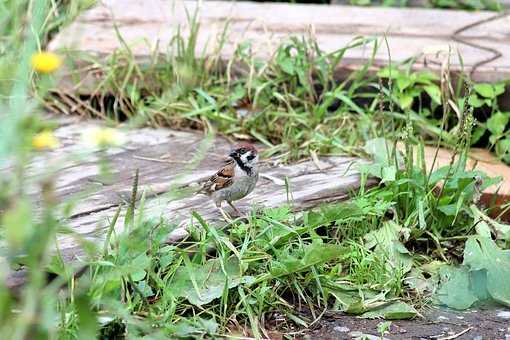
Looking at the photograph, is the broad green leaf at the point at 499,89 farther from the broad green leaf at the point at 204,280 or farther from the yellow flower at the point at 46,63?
the yellow flower at the point at 46,63

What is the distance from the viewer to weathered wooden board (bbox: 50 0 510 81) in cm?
519

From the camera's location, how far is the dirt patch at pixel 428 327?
3.17m

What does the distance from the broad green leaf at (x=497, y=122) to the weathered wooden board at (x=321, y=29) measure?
0.23 m

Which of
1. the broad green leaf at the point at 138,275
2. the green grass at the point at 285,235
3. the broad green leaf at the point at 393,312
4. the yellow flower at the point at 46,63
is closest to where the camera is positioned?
the yellow flower at the point at 46,63

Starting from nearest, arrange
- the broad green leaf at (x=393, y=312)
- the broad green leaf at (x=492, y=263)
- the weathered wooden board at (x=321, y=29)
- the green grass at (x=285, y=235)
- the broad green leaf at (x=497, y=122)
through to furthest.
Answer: the green grass at (x=285, y=235), the broad green leaf at (x=393, y=312), the broad green leaf at (x=492, y=263), the broad green leaf at (x=497, y=122), the weathered wooden board at (x=321, y=29)

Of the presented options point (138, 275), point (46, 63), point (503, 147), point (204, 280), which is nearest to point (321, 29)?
point (503, 147)

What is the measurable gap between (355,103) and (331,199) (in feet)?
3.82

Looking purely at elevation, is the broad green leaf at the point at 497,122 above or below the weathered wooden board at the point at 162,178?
above

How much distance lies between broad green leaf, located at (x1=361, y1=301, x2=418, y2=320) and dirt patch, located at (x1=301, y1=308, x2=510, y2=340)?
0.05 ft

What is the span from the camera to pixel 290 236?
11.3ft

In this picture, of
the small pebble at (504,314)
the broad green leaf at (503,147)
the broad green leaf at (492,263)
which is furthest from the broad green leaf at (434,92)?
the small pebble at (504,314)

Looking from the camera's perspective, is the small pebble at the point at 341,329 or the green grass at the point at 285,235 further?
the small pebble at the point at 341,329

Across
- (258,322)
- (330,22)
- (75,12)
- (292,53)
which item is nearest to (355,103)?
(292,53)

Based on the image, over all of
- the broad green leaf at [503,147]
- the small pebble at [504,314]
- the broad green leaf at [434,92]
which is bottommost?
the small pebble at [504,314]
